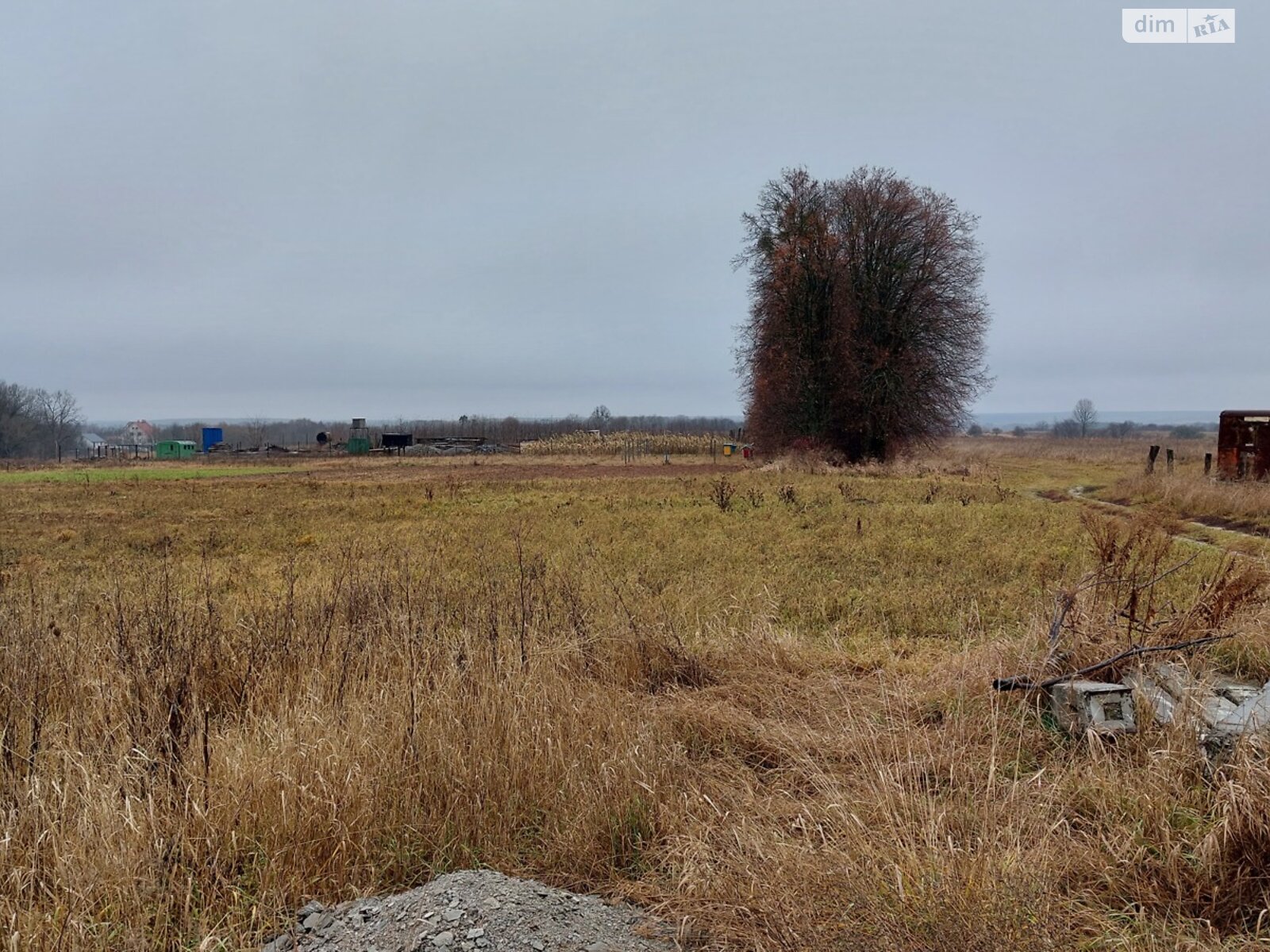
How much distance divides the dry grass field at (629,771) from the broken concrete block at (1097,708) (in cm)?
11

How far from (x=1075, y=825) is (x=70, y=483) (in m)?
36.0

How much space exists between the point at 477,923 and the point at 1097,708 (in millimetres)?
3425

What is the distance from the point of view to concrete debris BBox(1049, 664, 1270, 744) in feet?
12.0

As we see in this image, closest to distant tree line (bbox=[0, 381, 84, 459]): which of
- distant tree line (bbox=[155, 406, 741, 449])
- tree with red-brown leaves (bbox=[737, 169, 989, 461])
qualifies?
distant tree line (bbox=[155, 406, 741, 449])

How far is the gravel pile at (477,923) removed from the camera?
2.62 meters

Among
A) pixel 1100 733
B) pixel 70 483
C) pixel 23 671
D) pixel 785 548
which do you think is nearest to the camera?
pixel 1100 733

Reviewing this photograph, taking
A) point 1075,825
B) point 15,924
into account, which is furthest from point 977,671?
point 15,924

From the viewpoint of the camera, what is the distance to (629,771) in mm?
3695

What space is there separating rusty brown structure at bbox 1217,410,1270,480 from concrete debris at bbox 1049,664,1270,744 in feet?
53.7

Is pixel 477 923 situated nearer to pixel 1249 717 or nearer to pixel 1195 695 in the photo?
pixel 1249 717

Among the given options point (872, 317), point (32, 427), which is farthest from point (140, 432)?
point (872, 317)

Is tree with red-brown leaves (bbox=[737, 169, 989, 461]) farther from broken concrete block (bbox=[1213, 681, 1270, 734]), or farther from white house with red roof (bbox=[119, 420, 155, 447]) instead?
white house with red roof (bbox=[119, 420, 155, 447])

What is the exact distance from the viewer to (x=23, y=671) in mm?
4512

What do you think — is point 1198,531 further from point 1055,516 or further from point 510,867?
point 510,867
